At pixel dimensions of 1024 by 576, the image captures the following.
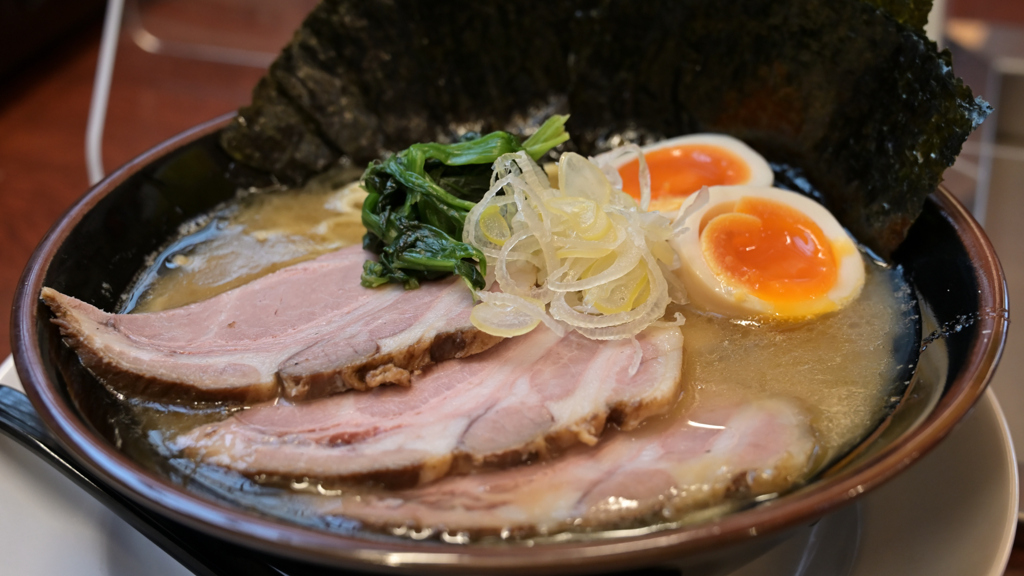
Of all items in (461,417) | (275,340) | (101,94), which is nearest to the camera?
(461,417)

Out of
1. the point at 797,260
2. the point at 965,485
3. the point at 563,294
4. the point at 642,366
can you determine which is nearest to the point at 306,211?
the point at 563,294

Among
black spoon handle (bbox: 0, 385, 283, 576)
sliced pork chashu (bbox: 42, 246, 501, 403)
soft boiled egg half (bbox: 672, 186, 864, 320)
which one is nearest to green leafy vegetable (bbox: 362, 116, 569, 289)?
sliced pork chashu (bbox: 42, 246, 501, 403)

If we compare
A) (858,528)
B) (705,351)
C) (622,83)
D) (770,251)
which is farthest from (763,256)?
(622,83)

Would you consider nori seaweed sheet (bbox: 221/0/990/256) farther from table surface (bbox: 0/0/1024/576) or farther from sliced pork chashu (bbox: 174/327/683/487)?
table surface (bbox: 0/0/1024/576)

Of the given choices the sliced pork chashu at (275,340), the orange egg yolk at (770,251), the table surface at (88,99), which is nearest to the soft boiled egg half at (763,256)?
the orange egg yolk at (770,251)

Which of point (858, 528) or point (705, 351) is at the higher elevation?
point (705, 351)

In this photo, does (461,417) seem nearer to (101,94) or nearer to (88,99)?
(101,94)
